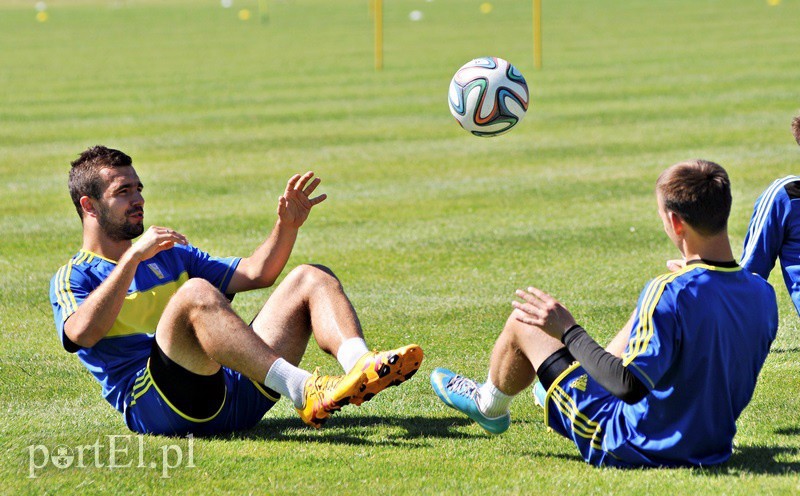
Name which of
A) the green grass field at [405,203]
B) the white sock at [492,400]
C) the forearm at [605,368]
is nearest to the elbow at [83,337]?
the green grass field at [405,203]

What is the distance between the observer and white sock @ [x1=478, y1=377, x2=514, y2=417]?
5668 mm

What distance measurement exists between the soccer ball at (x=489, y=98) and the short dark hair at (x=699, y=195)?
4358mm

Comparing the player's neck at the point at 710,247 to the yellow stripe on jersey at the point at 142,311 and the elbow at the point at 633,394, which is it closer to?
the elbow at the point at 633,394

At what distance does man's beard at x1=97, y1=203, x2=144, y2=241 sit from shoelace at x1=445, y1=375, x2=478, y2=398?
1.84 m

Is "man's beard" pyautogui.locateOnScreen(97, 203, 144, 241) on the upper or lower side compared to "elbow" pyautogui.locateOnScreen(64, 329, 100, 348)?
upper

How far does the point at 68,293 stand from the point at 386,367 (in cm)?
173

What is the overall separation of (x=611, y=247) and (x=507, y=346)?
5597 mm

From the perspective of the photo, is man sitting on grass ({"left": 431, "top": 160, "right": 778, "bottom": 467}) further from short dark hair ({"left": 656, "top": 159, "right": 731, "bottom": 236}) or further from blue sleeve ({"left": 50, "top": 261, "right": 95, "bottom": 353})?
blue sleeve ({"left": 50, "top": 261, "right": 95, "bottom": 353})

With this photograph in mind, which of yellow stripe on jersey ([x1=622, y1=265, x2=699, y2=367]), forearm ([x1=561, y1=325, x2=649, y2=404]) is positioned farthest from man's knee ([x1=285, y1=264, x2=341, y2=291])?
yellow stripe on jersey ([x1=622, y1=265, x2=699, y2=367])

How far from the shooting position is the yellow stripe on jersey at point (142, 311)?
601cm

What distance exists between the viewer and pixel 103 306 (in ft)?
18.5

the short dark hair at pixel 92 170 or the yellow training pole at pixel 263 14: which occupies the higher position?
the yellow training pole at pixel 263 14

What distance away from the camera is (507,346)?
5.45 m

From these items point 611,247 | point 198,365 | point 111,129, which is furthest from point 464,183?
point 198,365
